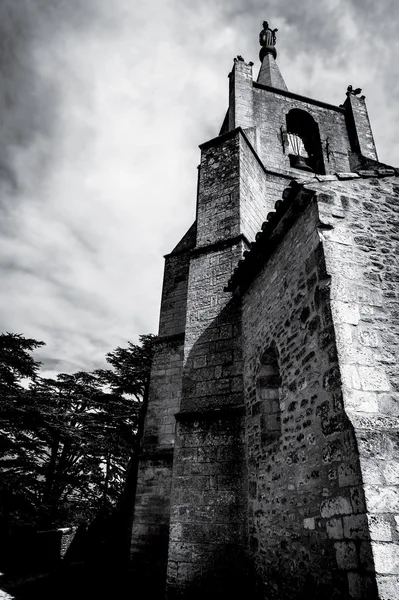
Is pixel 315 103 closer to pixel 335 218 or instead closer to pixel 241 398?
pixel 335 218

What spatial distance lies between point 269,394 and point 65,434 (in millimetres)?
14829

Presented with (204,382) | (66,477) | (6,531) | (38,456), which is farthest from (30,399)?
(204,382)

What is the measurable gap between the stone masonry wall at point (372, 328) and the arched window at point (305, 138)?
7.52m

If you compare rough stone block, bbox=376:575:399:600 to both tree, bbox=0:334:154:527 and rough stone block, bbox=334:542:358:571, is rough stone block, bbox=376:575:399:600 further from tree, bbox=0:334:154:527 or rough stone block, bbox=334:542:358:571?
tree, bbox=0:334:154:527

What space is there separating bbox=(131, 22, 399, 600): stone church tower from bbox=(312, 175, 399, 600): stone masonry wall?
1cm

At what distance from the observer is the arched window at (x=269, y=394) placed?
4.72 meters

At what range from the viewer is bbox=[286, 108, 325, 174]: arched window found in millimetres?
11666

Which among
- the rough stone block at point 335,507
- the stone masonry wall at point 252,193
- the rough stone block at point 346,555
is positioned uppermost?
the stone masonry wall at point 252,193

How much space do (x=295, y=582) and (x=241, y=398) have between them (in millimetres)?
2371

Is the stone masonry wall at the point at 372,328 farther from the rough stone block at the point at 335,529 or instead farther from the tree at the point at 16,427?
the tree at the point at 16,427

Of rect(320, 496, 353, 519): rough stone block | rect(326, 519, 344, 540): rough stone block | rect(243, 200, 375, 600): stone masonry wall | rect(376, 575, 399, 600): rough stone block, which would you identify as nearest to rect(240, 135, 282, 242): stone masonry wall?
rect(243, 200, 375, 600): stone masonry wall

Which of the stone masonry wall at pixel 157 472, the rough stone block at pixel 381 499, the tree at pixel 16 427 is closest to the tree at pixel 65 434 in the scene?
the tree at pixel 16 427

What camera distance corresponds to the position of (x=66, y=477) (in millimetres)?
→ 16922

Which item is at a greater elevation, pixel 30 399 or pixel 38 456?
pixel 30 399
